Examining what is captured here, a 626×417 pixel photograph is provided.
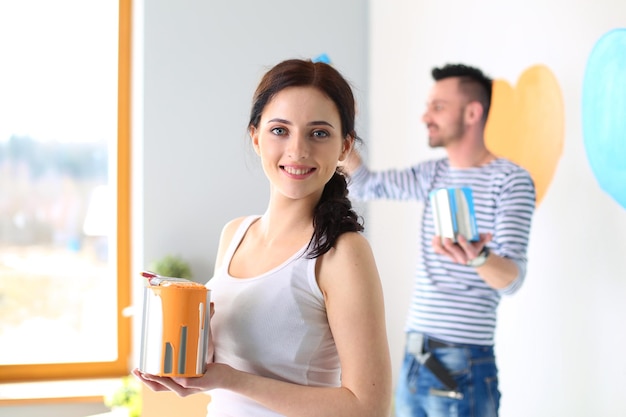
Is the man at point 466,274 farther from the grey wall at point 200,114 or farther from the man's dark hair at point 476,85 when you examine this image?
the grey wall at point 200,114

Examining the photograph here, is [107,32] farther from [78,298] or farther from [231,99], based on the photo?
[78,298]

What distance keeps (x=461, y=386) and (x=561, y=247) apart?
51 cm

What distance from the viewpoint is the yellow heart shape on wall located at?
89.7 inches

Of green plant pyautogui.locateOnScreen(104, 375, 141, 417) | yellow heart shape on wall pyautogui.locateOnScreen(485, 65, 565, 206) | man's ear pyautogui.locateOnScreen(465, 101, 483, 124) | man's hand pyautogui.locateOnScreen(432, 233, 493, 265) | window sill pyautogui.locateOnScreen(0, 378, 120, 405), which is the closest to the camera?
man's hand pyautogui.locateOnScreen(432, 233, 493, 265)

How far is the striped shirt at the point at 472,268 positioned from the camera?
6.82 ft

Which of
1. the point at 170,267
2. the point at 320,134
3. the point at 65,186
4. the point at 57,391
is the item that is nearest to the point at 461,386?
the point at 320,134

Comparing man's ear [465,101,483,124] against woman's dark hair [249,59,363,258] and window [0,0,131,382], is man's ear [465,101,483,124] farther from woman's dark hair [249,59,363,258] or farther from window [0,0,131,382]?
window [0,0,131,382]

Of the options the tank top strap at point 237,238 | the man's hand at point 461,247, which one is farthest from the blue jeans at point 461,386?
the tank top strap at point 237,238

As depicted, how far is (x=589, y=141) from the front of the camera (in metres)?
2.08

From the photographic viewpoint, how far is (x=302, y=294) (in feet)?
3.32

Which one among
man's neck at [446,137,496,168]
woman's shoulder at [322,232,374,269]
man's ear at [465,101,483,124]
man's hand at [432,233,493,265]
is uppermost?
man's ear at [465,101,483,124]

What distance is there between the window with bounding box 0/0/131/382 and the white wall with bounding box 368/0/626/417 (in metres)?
1.71

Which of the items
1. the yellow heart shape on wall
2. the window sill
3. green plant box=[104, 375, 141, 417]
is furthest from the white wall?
the window sill

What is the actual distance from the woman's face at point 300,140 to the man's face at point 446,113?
1518 mm
